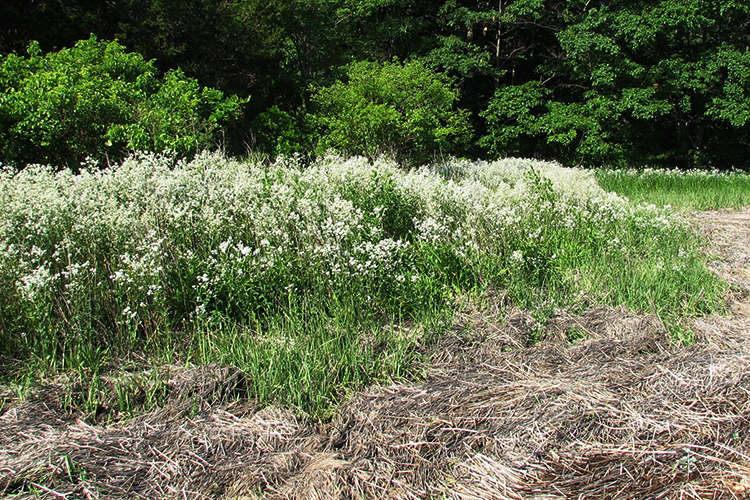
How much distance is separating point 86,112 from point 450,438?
6.86 meters

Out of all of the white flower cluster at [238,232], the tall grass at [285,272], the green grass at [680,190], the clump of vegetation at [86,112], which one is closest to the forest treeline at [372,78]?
the clump of vegetation at [86,112]

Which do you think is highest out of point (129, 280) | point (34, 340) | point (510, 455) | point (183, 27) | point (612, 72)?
point (183, 27)

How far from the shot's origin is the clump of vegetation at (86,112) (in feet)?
23.8

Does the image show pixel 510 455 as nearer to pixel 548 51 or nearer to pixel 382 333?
pixel 382 333

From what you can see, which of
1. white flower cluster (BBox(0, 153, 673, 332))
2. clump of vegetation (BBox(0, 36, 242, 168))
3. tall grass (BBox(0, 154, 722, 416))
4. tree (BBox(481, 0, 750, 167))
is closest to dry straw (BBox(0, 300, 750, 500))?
tall grass (BBox(0, 154, 722, 416))

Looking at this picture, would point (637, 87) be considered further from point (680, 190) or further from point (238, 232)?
point (238, 232)

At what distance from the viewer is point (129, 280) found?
3.54 metres

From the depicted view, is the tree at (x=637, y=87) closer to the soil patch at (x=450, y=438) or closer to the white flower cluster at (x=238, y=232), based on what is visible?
the white flower cluster at (x=238, y=232)

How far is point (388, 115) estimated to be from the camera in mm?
9305

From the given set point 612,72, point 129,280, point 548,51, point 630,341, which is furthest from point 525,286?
point 548,51

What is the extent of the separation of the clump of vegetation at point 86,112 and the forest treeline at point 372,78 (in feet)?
0.09

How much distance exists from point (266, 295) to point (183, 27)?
38.6ft

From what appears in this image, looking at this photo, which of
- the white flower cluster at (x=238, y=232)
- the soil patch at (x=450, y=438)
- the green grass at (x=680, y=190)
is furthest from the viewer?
the green grass at (x=680, y=190)

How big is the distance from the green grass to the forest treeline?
3495 mm
